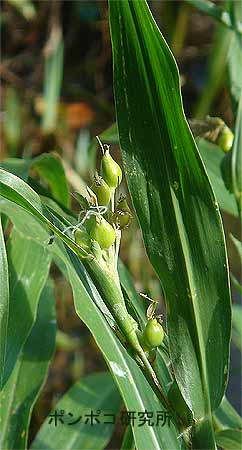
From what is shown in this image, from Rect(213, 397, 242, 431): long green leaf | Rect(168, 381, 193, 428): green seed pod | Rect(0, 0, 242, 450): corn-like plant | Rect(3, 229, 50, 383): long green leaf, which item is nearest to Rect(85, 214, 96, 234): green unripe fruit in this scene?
Rect(0, 0, 242, 450): corn-like plant

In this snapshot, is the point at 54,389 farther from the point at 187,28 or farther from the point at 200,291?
the point at 200,291

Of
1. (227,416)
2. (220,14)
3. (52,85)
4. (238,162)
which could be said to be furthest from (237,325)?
(52,85)

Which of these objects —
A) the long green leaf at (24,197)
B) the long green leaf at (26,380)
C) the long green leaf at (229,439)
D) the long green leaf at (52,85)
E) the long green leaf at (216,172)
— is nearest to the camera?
the long green leaf at (24,197)

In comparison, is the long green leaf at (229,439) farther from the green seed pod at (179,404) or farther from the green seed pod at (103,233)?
the green seed pod at (103,233)

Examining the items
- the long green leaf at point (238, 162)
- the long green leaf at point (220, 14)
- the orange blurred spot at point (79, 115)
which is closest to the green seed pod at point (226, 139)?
the long green leaf at point (238, 162)

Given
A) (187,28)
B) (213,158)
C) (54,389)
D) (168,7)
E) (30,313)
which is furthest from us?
(187,28)

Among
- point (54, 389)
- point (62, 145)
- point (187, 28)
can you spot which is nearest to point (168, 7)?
point (187, 28)

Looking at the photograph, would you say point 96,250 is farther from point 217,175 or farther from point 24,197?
point 217,175
